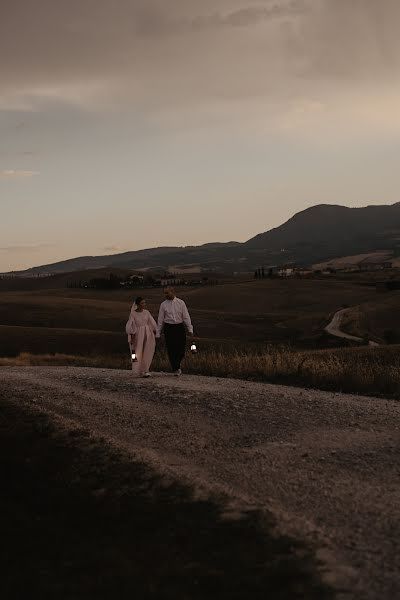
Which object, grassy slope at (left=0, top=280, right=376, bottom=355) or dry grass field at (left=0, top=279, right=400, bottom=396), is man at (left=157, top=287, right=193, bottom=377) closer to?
dry grass field at (left=0, top=279, right=400, bottom=396)

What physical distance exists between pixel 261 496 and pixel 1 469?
4.11 m

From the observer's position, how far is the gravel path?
21.9ft

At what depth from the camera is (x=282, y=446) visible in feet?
34.2

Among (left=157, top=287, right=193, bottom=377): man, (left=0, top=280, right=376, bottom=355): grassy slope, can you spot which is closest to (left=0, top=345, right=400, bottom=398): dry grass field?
→ (left=157, top=287, right=193, bottom=377): man

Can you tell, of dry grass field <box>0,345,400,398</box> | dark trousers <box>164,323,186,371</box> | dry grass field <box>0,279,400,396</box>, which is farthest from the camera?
dark trousers <box>164,323,186,371</box>

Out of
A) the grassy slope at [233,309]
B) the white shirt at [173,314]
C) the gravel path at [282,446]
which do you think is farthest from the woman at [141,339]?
the grassy slope at [233,309]

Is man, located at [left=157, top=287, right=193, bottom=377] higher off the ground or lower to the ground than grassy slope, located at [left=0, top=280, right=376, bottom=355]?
higher

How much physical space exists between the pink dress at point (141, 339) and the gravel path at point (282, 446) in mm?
1413

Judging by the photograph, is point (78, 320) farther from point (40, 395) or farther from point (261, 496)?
point (261, 496)

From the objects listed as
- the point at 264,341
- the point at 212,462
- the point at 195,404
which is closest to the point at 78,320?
the point at 264,341

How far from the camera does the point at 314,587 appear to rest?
5.76 m

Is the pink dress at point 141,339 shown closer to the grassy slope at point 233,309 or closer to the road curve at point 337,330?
the grassy slope at point 233,309

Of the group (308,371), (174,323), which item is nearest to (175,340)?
(174,323)

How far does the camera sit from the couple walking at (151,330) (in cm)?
1947
